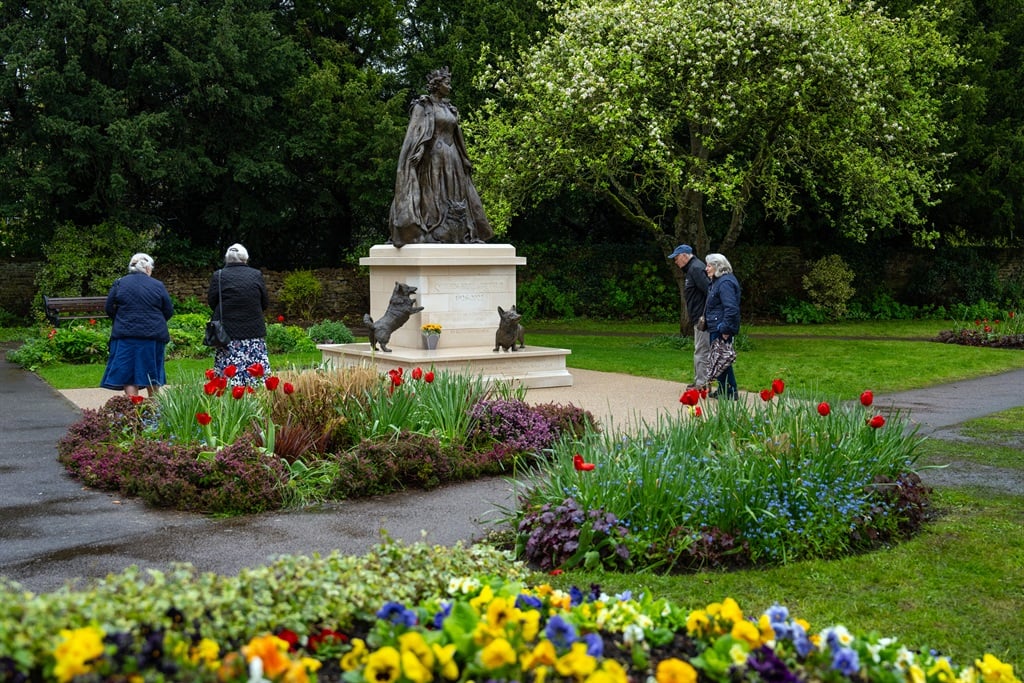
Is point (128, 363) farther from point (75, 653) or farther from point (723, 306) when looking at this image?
point (75, 653)

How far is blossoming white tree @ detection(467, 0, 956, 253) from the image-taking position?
17.5m

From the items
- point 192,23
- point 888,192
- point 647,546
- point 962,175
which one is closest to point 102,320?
point 192,23

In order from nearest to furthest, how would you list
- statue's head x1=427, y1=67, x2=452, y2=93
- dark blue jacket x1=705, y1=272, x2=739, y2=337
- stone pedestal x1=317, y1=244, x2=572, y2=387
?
dark blue jacket x1=705, y1=272, x2=739, y2=337 → stone pedestal x1=317, y1=244, x2=572, y2=387 → statue's head x1=427, y1=67, x2=452, y2=93

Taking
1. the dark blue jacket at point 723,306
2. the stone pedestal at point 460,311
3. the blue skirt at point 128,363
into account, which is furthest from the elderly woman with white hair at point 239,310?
the dark blue jacket at point 723,306

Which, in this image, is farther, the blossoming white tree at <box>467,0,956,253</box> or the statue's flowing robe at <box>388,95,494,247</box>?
the blossoming white tree at <box>467,0,956,253</box>

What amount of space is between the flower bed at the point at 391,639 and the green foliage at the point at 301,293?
78.5 feet

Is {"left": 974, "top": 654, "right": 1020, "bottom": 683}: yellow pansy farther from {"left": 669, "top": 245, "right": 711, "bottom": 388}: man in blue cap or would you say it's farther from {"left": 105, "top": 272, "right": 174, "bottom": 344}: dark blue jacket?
{"left": 669, "top": 245, "right": 711, "bottom": 388}: man in blue cap

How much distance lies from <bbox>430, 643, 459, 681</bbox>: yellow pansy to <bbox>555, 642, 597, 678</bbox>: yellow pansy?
307 millimetres

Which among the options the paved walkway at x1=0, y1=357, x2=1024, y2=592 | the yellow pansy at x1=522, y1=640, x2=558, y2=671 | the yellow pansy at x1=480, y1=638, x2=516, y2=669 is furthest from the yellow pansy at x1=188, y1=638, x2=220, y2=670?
the paved walkway at x1=0, y1=357, x2=1024, y2=592

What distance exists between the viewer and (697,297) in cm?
1263

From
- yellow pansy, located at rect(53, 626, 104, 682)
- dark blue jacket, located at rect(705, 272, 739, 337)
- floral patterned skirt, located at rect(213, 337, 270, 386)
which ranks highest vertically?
dark blue jacket, located at rect(705, 272, 739, 337)

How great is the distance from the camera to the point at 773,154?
63.6ft

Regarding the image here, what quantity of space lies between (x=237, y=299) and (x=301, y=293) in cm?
1694

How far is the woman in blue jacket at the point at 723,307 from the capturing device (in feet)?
36.6
